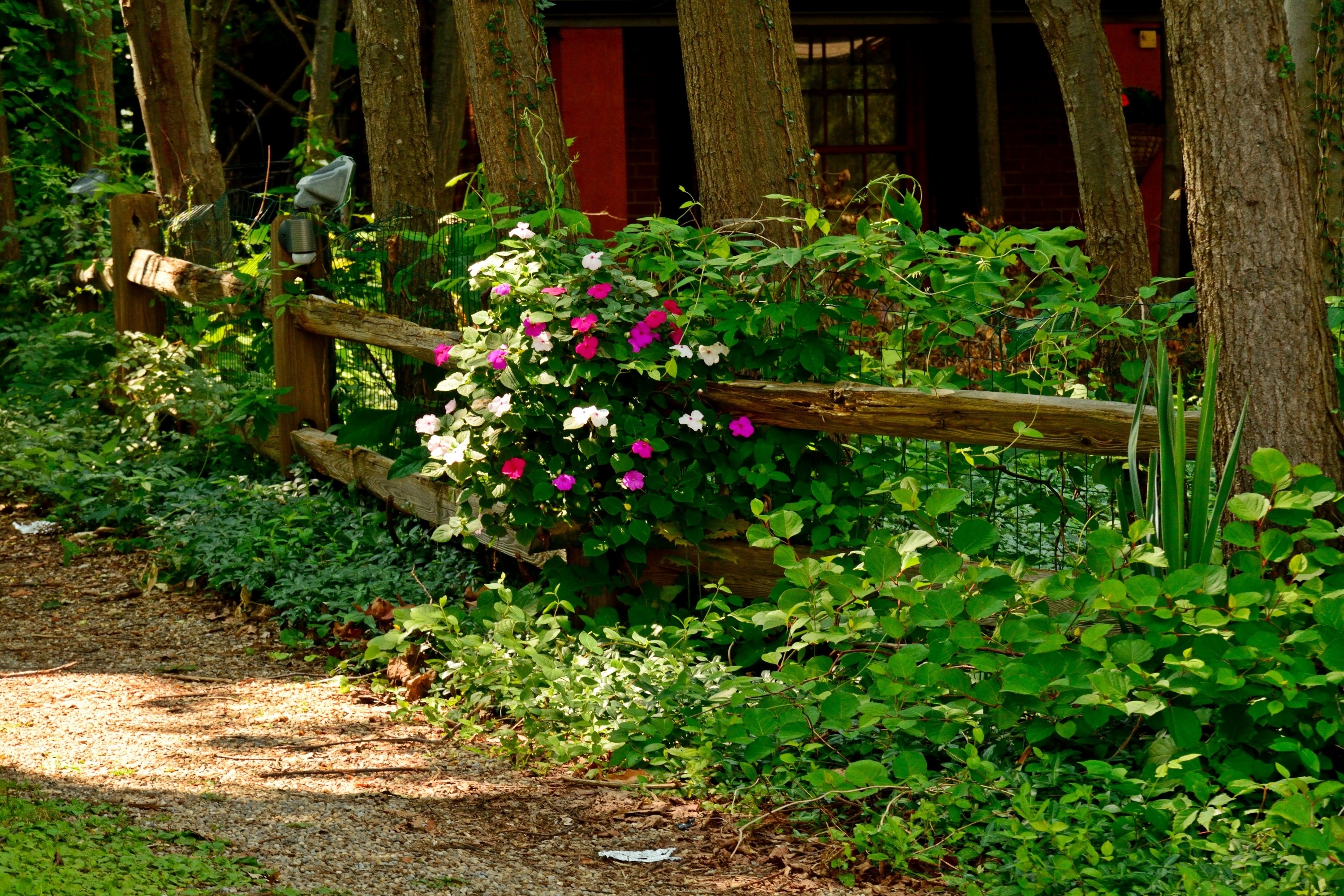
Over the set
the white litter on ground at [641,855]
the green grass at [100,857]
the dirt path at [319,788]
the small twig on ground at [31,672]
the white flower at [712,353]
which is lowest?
the white litter on ground at [641,855]

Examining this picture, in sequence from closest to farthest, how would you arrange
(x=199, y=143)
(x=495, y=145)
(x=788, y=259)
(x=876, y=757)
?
(x=876, y=757), (x=788, y=259), (x=495, y=145), (x=199, y=143)

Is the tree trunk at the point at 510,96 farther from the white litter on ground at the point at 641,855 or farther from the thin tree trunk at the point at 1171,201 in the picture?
the thin tree trunk at the point at 1171,201

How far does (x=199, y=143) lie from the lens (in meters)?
8.38

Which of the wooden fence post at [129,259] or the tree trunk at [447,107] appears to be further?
the tree trunk at [447,107]

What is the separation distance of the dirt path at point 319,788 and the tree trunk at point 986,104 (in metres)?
8.06

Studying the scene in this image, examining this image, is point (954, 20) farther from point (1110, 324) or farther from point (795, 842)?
point (795, 842)

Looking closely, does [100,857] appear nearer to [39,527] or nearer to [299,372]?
[299,372]

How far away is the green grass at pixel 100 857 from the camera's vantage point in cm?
253

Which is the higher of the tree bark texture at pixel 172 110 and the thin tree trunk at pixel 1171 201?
the tree bark texture at pixel 172 110

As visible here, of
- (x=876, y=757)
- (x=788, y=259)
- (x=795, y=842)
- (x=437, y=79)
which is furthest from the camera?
(x=437, y=79)

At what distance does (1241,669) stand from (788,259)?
1.69 meters

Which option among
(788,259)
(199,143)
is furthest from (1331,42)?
(199,143)

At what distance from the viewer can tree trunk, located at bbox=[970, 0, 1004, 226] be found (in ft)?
36.1

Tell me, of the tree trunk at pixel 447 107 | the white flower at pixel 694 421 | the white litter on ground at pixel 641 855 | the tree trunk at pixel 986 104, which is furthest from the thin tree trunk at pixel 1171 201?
the white litter on ground at pixel 641 855
